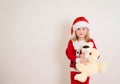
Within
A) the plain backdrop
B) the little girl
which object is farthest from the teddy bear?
the plain backdrop

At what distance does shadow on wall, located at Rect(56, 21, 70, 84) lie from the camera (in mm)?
1819

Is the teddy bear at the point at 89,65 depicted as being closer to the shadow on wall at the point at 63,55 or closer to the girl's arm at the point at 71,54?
the girl's arm at the point at 71,54

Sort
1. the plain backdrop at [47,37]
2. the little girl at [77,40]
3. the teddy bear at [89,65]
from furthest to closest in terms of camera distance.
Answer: the plain backdrop at [47,37], the little girl at [77,40], the teddy bear at [89,65]

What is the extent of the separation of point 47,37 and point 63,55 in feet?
0.75

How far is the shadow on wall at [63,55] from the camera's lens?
1.82 meters

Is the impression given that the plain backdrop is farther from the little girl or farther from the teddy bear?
the teddy bear

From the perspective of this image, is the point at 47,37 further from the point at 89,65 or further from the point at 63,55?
the point at 89,65

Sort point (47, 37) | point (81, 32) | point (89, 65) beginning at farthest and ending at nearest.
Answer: point (47, 37) → point (81, 32) → point (89, 65)

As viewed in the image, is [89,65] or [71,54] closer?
[89,65]

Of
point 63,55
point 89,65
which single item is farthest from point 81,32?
point 63,55

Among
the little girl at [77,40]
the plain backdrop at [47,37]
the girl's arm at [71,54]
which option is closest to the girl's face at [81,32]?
the little girl at [77,40]

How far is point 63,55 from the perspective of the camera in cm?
184

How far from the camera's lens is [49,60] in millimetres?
1853

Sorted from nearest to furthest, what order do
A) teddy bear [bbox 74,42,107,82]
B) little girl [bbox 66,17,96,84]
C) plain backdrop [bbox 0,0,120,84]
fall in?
teddy bear [bbox 74,42,107,82]
little girl [bbox 66,17,96,84]
plain backdrop [bbox 0,0,120,84]
